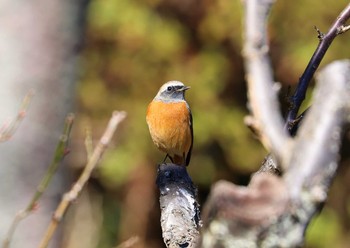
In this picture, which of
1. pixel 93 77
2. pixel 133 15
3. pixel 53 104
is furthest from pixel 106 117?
pixel 53 104

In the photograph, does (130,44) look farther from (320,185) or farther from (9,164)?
(320,185)

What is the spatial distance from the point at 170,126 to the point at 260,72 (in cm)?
357

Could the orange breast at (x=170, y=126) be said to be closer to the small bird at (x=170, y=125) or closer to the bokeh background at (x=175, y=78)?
the small bird at (x=170, y=125)

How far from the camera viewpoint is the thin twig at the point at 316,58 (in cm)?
194

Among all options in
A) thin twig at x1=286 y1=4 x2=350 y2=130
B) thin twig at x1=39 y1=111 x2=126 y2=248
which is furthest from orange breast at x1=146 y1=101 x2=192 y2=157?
thin twig at x1=39 y1=111 x2=126 y2=248

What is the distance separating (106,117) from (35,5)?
3.86m

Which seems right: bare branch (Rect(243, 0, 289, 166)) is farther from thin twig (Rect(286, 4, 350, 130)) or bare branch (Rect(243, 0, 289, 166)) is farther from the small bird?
the small bird

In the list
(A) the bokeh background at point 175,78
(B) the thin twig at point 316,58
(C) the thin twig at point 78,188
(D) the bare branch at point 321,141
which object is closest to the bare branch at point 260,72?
(D) the bare branch at point 321,141

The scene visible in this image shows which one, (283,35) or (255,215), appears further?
(283,35)

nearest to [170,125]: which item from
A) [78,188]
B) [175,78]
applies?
[175,78]

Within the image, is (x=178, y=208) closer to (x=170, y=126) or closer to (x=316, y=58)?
(x=316, y=58)

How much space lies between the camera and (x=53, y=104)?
123 inches

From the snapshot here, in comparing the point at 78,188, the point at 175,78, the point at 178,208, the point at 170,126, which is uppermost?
the point at 175,78

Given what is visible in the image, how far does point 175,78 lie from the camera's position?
665 centimetres
